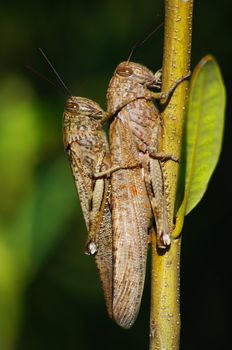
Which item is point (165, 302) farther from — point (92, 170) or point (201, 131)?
point (92, 170)

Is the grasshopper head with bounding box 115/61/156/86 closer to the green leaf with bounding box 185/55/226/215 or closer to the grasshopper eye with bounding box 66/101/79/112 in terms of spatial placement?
the grasshopper eye with bounding box 66/101/79/112

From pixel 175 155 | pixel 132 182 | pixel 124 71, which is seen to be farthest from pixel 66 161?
pixel 175 155

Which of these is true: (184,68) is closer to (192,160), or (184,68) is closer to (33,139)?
(192,160)

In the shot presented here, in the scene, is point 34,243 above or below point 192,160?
below

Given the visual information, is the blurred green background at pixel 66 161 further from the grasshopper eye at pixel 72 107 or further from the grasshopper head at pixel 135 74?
the grasshopper head at pixel 135 74

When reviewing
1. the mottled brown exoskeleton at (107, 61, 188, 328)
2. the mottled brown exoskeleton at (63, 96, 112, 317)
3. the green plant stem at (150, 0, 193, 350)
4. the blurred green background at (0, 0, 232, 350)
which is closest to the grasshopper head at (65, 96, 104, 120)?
the mottled brown exoskeleton at (63, 96, 112, 317)

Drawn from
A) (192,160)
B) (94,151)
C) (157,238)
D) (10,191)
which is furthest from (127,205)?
(10,191)

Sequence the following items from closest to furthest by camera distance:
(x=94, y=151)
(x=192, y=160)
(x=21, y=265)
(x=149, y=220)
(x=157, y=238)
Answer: (x=192, y=160), (x=157, y=238), (x=149, y=220), (x=94, y=151), (x=21, y=265)
